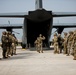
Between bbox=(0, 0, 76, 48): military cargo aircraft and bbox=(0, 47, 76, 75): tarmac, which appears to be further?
bbox=(0, 0, 76, 48): military cargo aircraft

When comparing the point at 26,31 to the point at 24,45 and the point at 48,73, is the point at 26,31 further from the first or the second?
the point at 48,73

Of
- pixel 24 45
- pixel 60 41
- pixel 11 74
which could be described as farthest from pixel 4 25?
pixel 11 74

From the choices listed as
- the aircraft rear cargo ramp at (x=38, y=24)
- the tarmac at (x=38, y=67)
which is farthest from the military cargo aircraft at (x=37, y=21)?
the tarmac at (x=38, y=67)

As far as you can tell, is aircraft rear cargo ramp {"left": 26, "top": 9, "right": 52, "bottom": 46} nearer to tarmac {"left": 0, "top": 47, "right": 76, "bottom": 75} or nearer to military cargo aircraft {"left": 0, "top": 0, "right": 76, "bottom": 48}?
military cargo aircraft {"left": 0, "top": 0, "right": 76, "bottom": 48}

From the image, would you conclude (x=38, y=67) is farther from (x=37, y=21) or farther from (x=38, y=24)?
(x=38, y=24)

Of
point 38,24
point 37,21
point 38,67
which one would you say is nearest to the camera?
point 38,67

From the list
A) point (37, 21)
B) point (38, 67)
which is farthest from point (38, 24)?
point (38, 67)

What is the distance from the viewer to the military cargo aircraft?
2272cm

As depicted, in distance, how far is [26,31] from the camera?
2620 centimetres

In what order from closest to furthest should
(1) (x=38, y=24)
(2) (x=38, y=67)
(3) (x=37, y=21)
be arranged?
(2) (x=38, y=67) → (3) (x=37, y=21) → (1) (x=38, y=24)

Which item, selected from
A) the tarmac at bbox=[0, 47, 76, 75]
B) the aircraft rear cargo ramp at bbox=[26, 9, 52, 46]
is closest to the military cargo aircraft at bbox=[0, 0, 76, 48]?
the aircraft rear cargo ramp at bbox=[26, 9, 52, 46]

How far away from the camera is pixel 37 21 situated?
2466 cm

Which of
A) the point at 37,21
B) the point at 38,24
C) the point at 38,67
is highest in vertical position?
the point at 37,21

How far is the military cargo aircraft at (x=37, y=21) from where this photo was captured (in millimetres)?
22717
